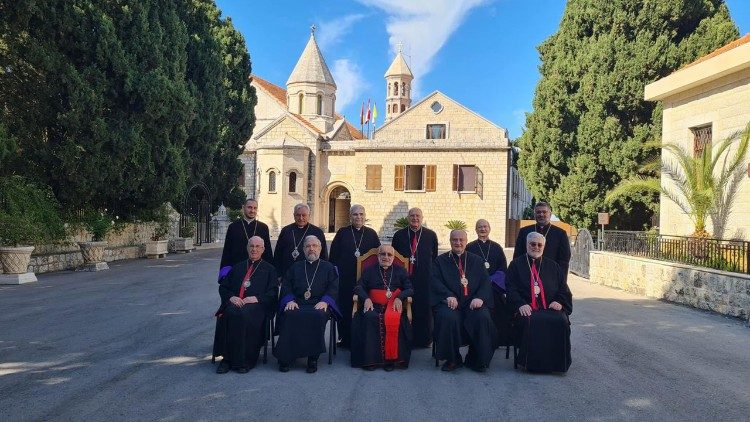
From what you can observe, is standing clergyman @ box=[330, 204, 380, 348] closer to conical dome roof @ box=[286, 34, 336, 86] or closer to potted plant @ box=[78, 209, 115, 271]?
potted plant @ box=[78, 209, 115, 271]

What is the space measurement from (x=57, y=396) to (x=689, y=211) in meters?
13.8

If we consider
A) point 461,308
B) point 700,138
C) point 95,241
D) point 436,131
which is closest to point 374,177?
point 436,131

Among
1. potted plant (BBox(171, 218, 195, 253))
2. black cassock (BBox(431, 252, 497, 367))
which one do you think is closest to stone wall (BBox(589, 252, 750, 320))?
black cassock (BBox(431, 252, 497, 367))

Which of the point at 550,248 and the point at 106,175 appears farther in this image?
the point at 106,175

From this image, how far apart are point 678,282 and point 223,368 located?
30.1ft

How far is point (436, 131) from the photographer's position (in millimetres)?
34969

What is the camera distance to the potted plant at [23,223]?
11.8 m

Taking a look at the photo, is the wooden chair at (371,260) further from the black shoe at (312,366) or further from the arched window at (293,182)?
the arched window at (293,182)

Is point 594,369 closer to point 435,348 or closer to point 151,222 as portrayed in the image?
point 435,348

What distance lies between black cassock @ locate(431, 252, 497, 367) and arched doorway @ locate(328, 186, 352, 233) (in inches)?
1248

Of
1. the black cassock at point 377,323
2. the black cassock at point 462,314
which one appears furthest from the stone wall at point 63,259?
→ the black cassock at point 462,314

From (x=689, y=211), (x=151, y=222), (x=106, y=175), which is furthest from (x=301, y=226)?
(x=151, y=222)

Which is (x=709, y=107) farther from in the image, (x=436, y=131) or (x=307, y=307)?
(x=436, y=131)

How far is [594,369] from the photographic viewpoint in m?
6.04
